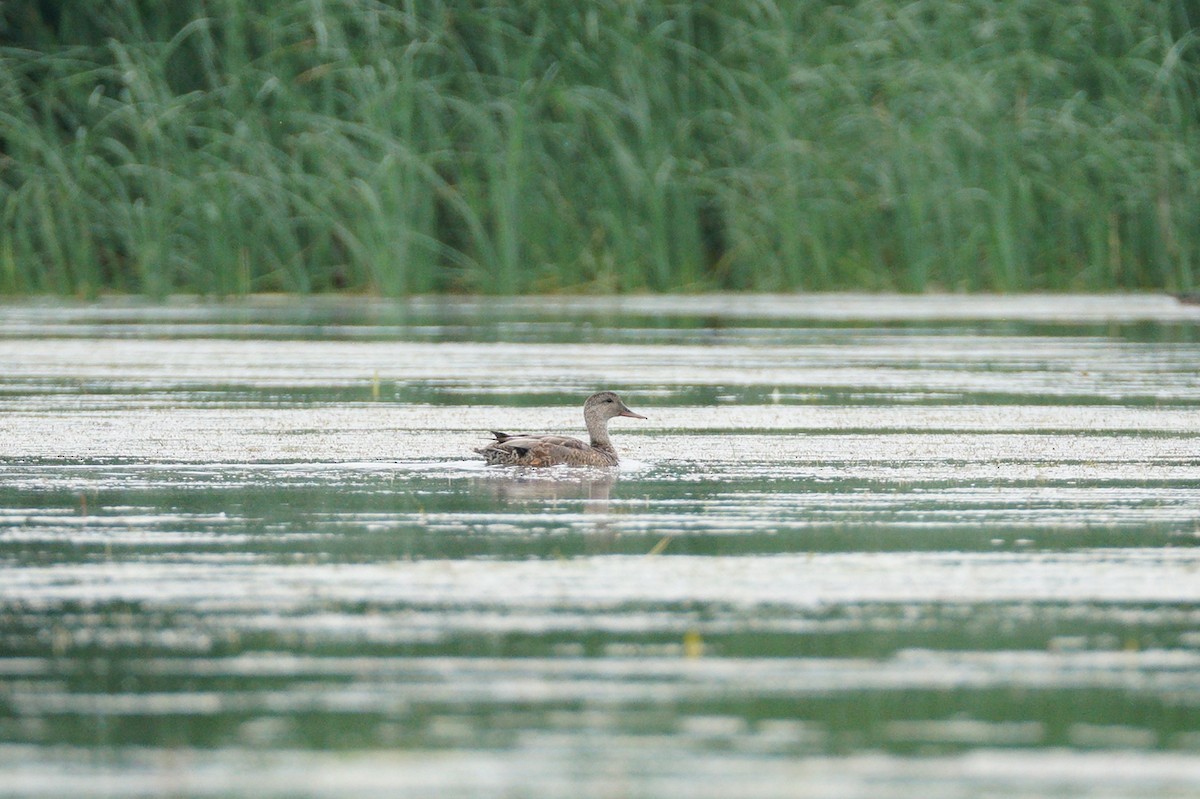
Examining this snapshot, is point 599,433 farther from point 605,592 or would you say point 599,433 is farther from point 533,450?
point 605,592

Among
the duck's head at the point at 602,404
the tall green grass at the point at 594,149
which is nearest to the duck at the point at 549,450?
the duck's head at the point at 602,404

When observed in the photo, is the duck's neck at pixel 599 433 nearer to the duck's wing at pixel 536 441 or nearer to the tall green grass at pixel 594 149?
the duck's wing at pixel 536 441

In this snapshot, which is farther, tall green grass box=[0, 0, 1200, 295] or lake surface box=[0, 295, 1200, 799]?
tall green grass box=[0, 0, 1200, 295]

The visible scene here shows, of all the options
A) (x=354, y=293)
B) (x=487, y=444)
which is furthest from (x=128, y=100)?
(x=487, y=444)

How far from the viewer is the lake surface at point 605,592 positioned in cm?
436

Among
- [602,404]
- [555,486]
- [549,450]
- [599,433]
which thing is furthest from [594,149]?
[555,486]

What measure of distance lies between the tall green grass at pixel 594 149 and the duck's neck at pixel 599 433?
9100 mm

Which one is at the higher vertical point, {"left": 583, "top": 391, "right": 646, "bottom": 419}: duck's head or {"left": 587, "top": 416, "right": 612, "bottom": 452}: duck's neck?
{"left": 583, "top": 391, "right": 646, "bottom": 419}: duck's head

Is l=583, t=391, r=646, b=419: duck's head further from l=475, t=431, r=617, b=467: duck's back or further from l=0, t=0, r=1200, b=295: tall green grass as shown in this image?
l=0, t=0, r=1200, b=295: tall green grass

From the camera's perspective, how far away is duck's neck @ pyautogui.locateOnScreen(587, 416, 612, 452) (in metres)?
9.52

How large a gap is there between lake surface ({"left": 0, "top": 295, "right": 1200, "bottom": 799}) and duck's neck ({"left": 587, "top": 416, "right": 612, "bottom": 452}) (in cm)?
29

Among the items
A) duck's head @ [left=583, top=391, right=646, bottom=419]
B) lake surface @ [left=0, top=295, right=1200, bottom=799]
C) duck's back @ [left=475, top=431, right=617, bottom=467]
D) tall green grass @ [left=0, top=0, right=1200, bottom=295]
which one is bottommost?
lake surface @ [left=0, top=295, right=1200, bottom=799]

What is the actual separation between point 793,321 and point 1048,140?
2933 millimetres

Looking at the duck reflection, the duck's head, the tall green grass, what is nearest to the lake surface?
the duck reflection
